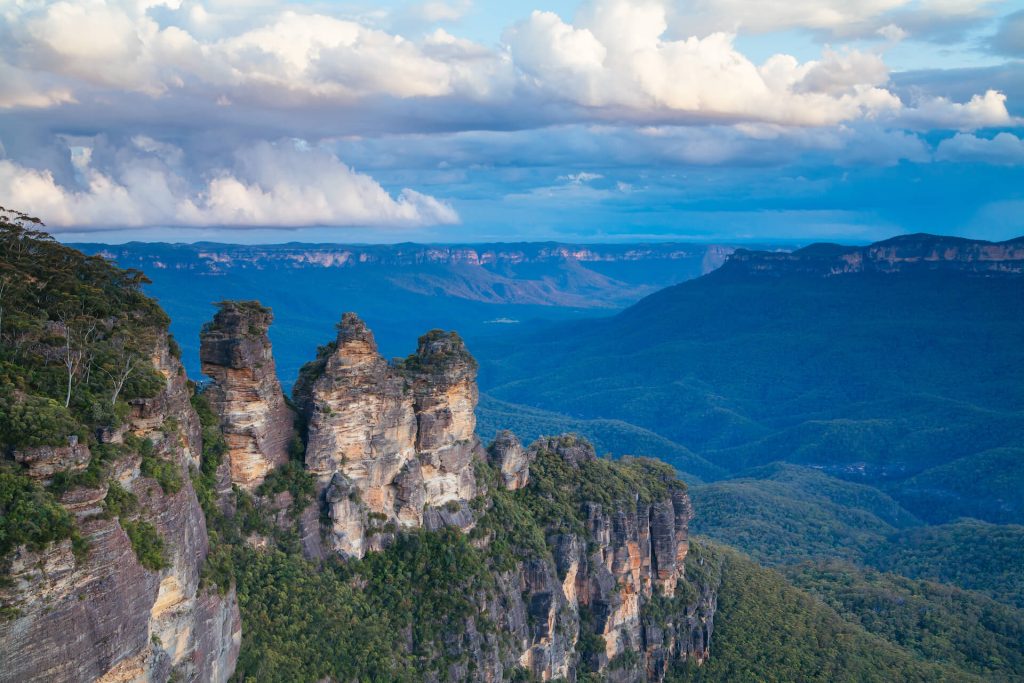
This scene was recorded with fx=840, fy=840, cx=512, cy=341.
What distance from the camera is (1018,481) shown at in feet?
504

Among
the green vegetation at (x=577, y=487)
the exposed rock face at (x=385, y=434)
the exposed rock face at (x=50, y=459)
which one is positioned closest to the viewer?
the exposed rock face at (x=50, y=459)

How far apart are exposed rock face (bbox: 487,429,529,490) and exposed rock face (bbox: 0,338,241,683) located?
26342 mm

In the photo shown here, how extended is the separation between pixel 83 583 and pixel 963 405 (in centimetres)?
20600

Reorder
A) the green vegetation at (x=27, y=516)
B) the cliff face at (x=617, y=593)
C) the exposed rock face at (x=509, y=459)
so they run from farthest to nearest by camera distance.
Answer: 1. the exposed rock face at (x=509, y=459)
2. the cliff face at (x=617, y=593)
3. the green vegetation at (x=27, y=516)

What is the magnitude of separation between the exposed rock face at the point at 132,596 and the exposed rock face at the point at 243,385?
3480 millimetres

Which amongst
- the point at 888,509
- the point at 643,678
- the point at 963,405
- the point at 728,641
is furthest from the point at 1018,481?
the point at 643,678

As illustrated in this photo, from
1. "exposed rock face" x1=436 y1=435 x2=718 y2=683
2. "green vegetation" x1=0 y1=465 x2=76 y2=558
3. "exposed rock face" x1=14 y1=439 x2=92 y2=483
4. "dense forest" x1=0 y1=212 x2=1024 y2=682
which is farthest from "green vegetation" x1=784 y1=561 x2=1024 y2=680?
"green vegetation" x1=0 y1=465 x2=76 y2=558

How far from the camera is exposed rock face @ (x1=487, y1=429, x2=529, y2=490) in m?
61.5

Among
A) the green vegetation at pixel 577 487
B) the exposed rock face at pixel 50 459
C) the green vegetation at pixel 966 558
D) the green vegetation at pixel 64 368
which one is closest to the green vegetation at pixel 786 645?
the green vegetation at pixel 577 487

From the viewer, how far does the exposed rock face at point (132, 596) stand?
2531 cm

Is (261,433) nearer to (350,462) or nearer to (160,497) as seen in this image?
(350,462)

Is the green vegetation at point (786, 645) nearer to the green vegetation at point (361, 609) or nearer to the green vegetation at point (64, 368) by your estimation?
the green vegetation at point (361, 609)

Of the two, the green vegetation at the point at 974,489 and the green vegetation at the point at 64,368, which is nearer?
the green vegetation at the point at 64,368

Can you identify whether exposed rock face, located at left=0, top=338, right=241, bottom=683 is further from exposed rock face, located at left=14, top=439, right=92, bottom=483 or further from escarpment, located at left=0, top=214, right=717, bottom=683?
exposed rock face, located at left=14, top=439, right=92, bottom=483
